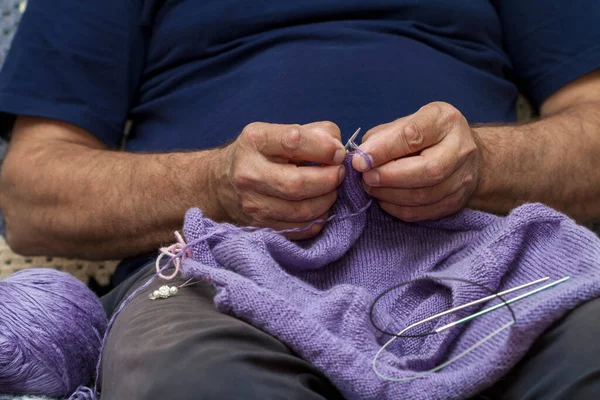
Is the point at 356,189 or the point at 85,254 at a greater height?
the point at 356,189

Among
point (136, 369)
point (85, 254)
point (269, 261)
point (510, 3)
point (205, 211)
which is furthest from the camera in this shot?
point (510, 3)

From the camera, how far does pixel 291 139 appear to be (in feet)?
2.20

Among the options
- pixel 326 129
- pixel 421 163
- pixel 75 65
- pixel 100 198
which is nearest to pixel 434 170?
pixel 421 163

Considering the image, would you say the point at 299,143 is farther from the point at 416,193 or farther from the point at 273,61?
the point at 273,61

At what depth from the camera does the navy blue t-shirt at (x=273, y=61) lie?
2.90ft

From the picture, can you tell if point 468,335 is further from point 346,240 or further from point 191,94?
point 191,94

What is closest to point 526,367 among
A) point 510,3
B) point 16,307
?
point 16,307

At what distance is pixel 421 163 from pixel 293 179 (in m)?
0.15

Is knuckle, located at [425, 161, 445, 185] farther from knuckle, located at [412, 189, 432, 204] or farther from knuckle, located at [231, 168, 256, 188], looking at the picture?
knuckle, located at [231, 168, 256, 188]

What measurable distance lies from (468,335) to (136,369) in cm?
34

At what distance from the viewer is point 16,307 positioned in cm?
73

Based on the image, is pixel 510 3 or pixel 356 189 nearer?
pixel 356 189

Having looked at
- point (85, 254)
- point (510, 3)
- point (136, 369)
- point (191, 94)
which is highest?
point (510, 3)

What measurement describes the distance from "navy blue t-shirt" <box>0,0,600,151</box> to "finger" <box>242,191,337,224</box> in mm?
180
